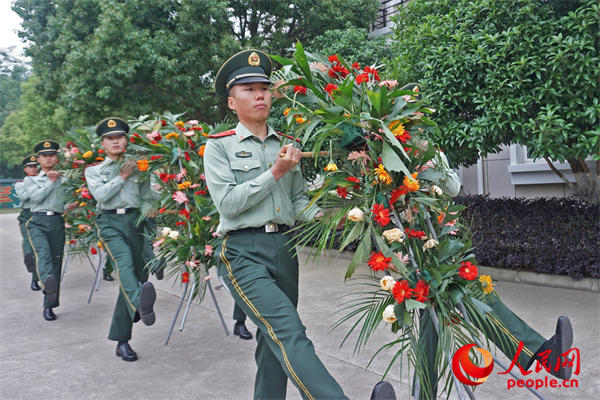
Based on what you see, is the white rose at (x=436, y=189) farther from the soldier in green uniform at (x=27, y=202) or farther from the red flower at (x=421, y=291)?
the soldier in green uniform at (x=27, y=202)

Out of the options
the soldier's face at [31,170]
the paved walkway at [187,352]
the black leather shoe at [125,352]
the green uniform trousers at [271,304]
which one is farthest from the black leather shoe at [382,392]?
the soldier's face at [31,170]

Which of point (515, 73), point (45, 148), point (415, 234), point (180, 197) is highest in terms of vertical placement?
point (515, 73)

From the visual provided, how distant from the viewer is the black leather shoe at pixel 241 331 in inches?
183

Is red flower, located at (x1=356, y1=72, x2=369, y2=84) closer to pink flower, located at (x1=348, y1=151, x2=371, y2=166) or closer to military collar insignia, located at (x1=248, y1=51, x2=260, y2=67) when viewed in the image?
pink flower, located at (x1=348, y1=151, x2=371, y2=166)

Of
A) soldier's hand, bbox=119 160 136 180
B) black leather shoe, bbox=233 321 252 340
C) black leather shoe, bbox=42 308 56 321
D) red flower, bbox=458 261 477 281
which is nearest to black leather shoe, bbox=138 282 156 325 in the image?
black leather shoe, bbox=233 321 252 340

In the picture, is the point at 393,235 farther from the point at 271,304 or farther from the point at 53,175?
the point at 53,175

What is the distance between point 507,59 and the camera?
4.96m

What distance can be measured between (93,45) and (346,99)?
9.69 meters

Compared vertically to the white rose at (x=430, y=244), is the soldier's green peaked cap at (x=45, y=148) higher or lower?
higher

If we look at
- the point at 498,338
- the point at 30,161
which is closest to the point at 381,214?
the point at 498,338

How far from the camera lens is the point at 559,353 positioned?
2.49 meters

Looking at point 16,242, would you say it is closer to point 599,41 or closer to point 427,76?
point 427,76

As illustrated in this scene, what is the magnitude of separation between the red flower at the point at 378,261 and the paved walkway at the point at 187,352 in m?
1.08

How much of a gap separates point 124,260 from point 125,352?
788 mm
